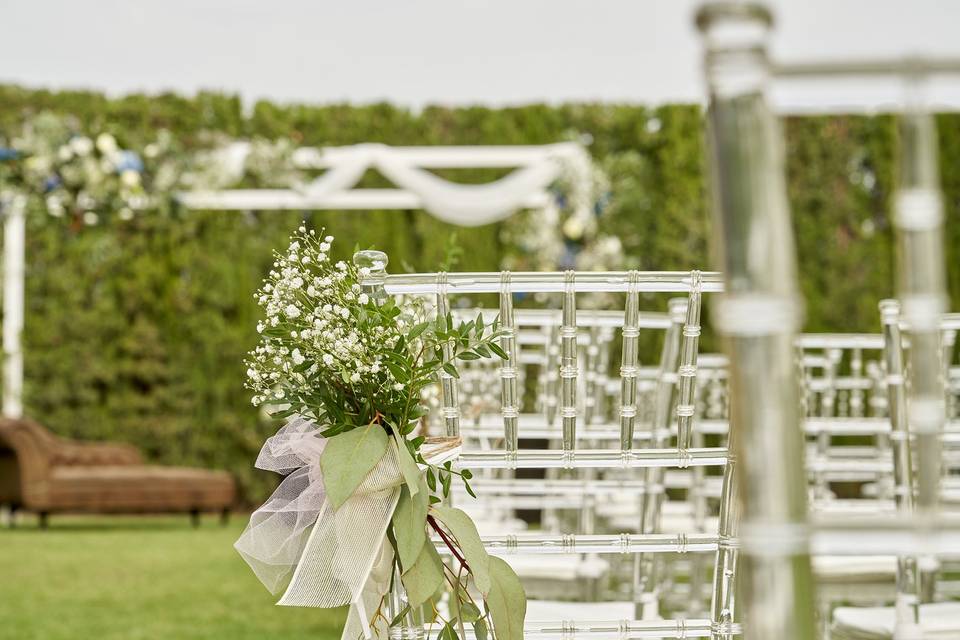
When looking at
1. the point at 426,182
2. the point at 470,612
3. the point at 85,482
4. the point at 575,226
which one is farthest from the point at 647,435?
the point at 85,482

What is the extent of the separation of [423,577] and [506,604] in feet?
0.45

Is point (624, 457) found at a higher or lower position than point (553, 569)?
higher

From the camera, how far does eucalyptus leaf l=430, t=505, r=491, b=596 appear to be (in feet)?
5.58

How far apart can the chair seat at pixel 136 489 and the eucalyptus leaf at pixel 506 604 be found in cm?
683

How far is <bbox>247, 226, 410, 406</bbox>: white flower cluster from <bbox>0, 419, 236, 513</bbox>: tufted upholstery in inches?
261

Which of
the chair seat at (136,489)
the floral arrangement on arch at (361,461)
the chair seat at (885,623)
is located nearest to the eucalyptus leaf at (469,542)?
the floral arrangement on arch at (361,461)

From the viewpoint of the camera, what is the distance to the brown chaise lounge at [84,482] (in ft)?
26.0

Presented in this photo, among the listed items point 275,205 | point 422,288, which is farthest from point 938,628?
point 275,205

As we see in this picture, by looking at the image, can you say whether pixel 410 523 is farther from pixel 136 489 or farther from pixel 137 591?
pixel 136 489

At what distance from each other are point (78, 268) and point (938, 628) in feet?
27.0

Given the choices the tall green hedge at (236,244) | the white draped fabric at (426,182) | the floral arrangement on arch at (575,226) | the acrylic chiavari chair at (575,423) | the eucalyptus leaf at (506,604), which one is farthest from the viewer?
the tall green hedge at (236,244)

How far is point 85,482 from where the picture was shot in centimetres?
801

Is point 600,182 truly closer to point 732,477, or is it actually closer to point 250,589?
point 250,589

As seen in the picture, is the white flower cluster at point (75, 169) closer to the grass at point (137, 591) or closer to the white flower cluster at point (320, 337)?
the grass at point (137, 591)
